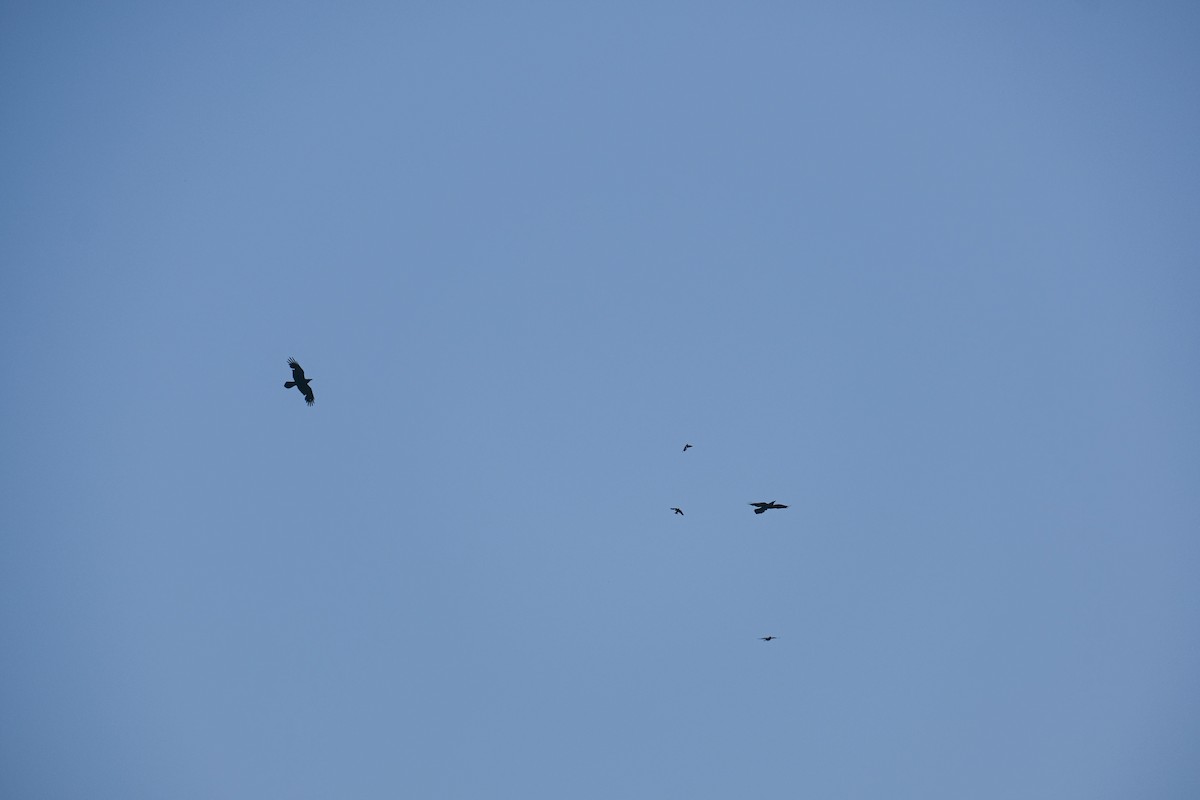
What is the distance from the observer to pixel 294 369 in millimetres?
29750

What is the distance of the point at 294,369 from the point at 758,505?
19.6m

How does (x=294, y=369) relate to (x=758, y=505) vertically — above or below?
above

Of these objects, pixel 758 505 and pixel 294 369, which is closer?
pixel 294 369

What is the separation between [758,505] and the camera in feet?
114
